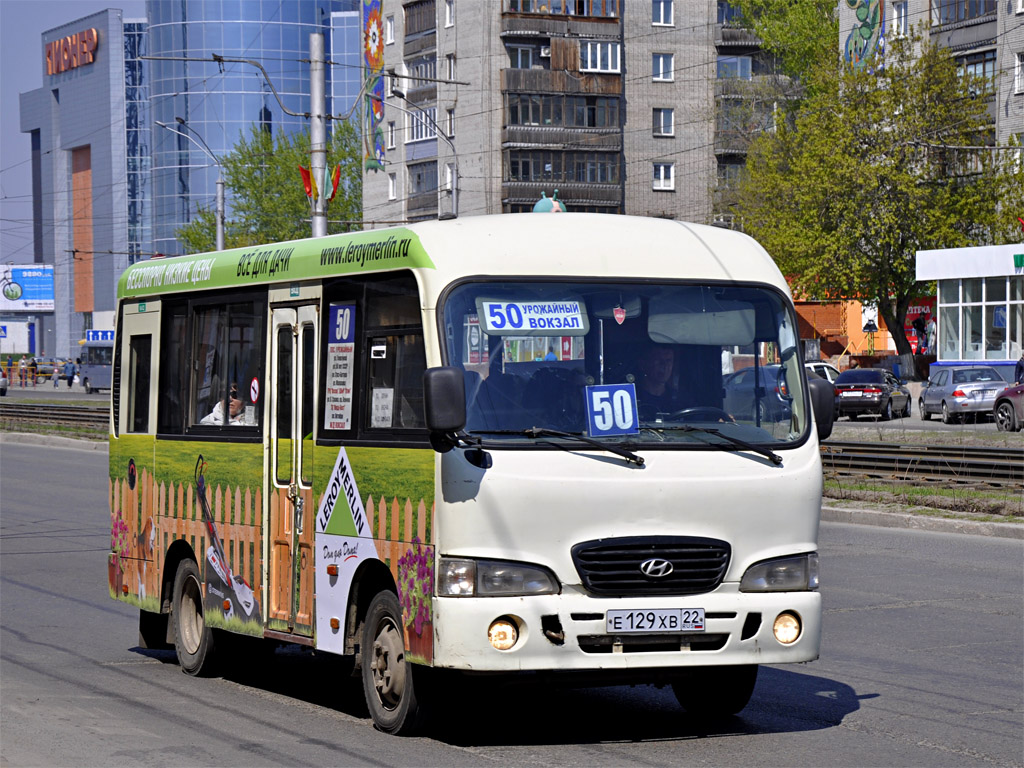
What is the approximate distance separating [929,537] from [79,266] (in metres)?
139

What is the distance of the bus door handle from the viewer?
27.4ft

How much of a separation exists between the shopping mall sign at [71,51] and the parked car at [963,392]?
114m

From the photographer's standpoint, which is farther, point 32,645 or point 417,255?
point 32,645

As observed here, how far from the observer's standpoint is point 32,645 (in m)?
10.6

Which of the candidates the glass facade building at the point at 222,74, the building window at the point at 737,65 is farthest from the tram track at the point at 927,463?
the glass facade building at the point at 222,74

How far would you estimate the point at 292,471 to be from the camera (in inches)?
333

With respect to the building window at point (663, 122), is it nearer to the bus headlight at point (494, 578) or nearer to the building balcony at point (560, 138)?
the building balcony at point (560, 138)

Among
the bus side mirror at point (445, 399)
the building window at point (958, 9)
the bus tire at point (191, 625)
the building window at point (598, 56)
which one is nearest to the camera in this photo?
the bus side mirror at point (445, 399)

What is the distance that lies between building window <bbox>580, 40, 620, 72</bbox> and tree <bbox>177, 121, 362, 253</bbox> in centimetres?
1638

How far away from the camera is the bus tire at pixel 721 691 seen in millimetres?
7695

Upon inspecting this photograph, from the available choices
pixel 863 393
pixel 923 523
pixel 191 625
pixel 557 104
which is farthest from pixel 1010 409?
pixel 557 104

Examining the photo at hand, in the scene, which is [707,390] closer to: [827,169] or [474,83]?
[827,169]

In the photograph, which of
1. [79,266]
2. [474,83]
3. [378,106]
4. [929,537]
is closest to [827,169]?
[474,83]

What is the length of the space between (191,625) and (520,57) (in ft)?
216
